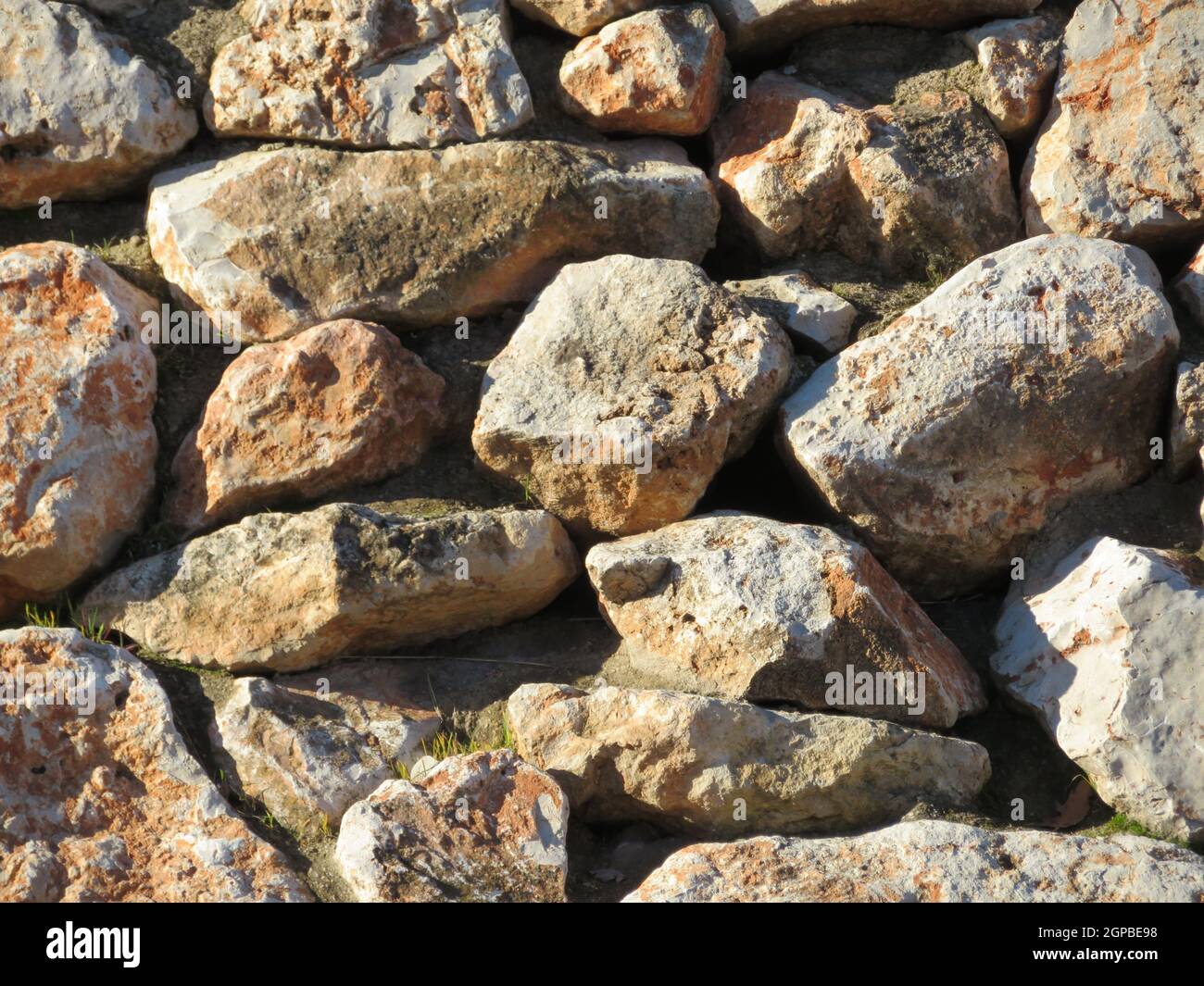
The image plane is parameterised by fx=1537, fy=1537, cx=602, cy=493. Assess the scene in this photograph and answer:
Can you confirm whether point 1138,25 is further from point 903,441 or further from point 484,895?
point 484,895

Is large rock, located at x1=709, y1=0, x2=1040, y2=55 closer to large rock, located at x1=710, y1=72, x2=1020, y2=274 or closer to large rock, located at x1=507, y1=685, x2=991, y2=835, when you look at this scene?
large rock, located at x1=710, y1=72, x2=1020, y2=274

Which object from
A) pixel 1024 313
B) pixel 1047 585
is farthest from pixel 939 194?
pixel 1047 585

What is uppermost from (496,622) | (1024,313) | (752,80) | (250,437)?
(752,80)

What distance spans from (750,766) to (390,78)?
3204mm

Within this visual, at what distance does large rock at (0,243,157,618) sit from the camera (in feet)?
18.7

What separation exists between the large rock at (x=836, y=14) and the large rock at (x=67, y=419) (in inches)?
110

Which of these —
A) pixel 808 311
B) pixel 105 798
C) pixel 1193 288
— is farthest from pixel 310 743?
pixel 1193 288

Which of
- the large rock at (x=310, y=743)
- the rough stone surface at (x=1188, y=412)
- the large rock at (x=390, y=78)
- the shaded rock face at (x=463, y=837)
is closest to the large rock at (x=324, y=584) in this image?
the large rock at (x=310, y=743)

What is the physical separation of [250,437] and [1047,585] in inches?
121

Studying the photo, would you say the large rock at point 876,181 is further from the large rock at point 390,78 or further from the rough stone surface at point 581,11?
the large rock at point 390,78

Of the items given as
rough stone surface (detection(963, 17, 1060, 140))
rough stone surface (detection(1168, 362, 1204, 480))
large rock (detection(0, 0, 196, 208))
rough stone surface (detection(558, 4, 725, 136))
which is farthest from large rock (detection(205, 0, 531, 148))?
rough stone surface (detection(1168, 362, 1204, 480))

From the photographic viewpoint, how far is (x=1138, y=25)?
6.35m

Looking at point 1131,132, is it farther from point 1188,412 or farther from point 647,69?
point 647,69

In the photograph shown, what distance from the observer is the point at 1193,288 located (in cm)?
614
